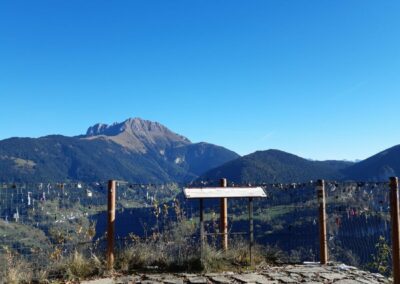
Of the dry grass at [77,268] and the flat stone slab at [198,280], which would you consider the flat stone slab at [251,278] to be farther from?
the dry grass at [77,268]

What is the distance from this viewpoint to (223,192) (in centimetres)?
1042

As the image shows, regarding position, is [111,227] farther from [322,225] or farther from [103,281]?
[322,225]

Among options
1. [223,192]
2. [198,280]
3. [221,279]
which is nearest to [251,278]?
[221,279]

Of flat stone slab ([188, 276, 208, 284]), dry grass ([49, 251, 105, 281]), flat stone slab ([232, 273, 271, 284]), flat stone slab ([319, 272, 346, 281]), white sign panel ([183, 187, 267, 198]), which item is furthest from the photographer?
white sign panel ([183, 187, 267, 198])

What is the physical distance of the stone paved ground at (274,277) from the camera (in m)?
8.66

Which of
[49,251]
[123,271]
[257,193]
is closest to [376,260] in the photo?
[257,193]

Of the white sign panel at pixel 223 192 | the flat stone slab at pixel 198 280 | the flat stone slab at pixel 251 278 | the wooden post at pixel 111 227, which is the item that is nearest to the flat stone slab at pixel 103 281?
the wooden post at pixel 111 227

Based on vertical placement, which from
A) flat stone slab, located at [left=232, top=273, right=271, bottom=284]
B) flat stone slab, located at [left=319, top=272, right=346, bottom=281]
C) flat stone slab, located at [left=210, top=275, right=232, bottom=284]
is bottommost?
flat stone slab, located at [left=319, top=272, right=346, bottom=281]

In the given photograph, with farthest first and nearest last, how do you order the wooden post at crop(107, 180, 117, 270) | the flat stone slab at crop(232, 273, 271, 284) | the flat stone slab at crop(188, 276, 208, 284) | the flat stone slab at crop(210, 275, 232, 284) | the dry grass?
the wooden post at crop(107, 180, 117, 270) → the dry grass → the flat stone slab at crop(232, 273, 271, 284) → the flat stone slab at crop(210, 275, 232, 284) → the flat stone slab at crop(188, 276, 208, 284)

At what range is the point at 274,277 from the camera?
9102mm

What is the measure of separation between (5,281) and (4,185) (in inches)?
89.0

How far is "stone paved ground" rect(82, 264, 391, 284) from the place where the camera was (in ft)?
28.4

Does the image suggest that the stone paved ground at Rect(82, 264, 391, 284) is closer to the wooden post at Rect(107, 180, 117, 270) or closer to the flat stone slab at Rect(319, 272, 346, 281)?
the flat stone slab at Rect(319, 272, 346, 281)

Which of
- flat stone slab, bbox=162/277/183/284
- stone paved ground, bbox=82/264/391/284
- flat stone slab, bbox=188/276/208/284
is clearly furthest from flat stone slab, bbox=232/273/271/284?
flat stone slab, bbox=162/277/183/284
